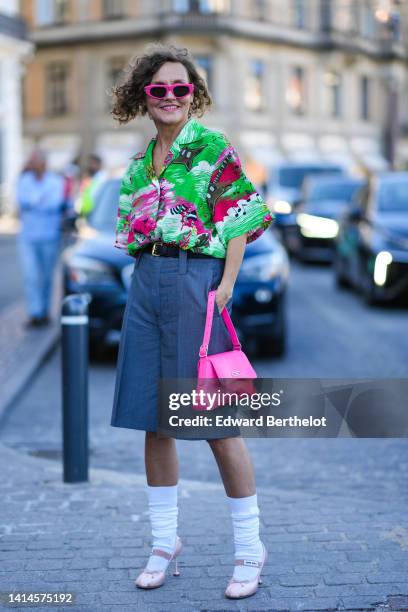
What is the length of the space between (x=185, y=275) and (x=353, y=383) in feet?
2.29

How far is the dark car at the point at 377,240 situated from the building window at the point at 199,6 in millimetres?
33346

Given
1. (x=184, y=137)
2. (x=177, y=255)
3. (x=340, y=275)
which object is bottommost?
(x=340, y=275)

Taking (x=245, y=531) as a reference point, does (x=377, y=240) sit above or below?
below

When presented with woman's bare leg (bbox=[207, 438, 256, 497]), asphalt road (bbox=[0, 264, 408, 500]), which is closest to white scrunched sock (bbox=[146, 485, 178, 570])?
woman's bare leg (bbox=[207, 438, 256, 497])

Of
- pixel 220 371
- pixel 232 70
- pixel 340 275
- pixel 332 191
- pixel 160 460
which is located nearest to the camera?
pixel 220 371

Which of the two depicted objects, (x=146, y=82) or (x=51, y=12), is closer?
(x=146, y=82)

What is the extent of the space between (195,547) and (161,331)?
103 centimetres

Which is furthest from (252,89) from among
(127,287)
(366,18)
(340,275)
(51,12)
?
(127,287)

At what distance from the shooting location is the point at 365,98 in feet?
181

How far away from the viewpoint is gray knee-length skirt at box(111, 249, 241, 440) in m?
3.64

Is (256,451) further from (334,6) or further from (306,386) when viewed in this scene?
(334,6)

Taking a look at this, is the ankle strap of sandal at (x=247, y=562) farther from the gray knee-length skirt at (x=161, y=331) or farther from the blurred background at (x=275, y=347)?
the gray knee-length skirt at (x=161, y=331)

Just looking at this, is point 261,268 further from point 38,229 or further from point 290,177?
point 290,177

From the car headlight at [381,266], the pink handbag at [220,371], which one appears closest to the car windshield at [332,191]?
the car headlight at [381,266]
